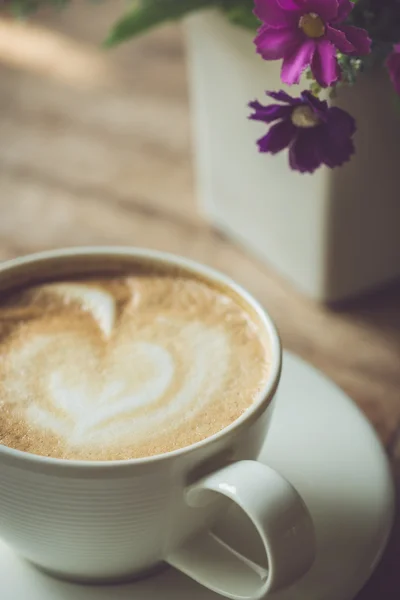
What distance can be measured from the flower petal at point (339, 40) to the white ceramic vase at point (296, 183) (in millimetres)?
210

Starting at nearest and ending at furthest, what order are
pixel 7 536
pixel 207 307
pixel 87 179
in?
pixel 7 536
pixel 207 307
pixel 87 179

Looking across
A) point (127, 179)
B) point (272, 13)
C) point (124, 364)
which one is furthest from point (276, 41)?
point (127, 179)

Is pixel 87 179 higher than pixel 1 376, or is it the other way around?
pixel 1 376

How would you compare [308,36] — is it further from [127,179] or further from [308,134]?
[127,179]

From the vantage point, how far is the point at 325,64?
536 mm

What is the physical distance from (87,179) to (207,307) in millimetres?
497

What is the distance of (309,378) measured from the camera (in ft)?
2.28

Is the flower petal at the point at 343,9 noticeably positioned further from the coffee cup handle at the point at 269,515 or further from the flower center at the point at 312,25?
the coffee cup handle at the point at 269,515

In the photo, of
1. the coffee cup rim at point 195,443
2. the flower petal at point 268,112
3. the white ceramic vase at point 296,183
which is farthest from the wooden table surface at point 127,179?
the flower petal at point 268,112

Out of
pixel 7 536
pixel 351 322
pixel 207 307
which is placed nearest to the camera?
pixel 7 536

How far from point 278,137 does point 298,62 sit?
74 millimetres

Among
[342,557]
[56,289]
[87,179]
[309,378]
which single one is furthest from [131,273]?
[87,179]

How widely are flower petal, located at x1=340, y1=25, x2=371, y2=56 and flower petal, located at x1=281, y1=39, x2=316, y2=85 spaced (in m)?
0.02

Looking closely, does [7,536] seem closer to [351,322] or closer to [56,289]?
[56,289]
